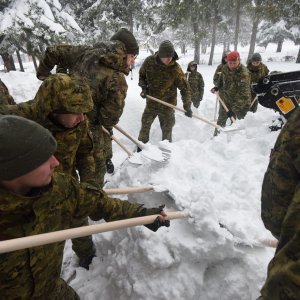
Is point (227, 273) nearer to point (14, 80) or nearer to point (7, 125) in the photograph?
point (7, 125)

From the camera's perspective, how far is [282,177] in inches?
50.5

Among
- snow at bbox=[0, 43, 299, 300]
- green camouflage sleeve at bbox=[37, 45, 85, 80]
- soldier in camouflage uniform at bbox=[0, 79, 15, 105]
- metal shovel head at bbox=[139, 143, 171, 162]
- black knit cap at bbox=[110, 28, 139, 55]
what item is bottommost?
snow at bbox=[0, 43, 299, 300]

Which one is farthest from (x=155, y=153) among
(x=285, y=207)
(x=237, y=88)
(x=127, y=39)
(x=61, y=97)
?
(x=237, y=88)

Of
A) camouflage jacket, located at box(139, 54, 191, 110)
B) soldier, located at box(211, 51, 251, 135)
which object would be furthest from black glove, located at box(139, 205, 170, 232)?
soldier, located at box(211, 51, 251, 135)

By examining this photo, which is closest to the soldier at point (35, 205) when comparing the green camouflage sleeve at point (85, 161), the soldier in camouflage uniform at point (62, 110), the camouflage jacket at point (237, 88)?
the soldier in camouflage uniform at point (62, 110)

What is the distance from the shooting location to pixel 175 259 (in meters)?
2.47

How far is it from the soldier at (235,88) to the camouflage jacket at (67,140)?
159 inches

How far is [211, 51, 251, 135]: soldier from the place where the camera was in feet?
19.6

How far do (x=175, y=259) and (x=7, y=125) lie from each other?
1.74 metres

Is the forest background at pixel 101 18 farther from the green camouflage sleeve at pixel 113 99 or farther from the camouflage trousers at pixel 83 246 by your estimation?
the camouflage trousers at pixel 83 246

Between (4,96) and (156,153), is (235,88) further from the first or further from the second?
(4,96)

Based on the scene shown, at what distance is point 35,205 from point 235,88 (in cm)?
552

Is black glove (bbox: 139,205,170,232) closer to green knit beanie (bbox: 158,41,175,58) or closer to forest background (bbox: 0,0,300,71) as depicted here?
green knit beanie (bbox: 158,41,175,58)

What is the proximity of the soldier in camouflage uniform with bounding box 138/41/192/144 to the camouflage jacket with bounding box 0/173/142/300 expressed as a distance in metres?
3.57
